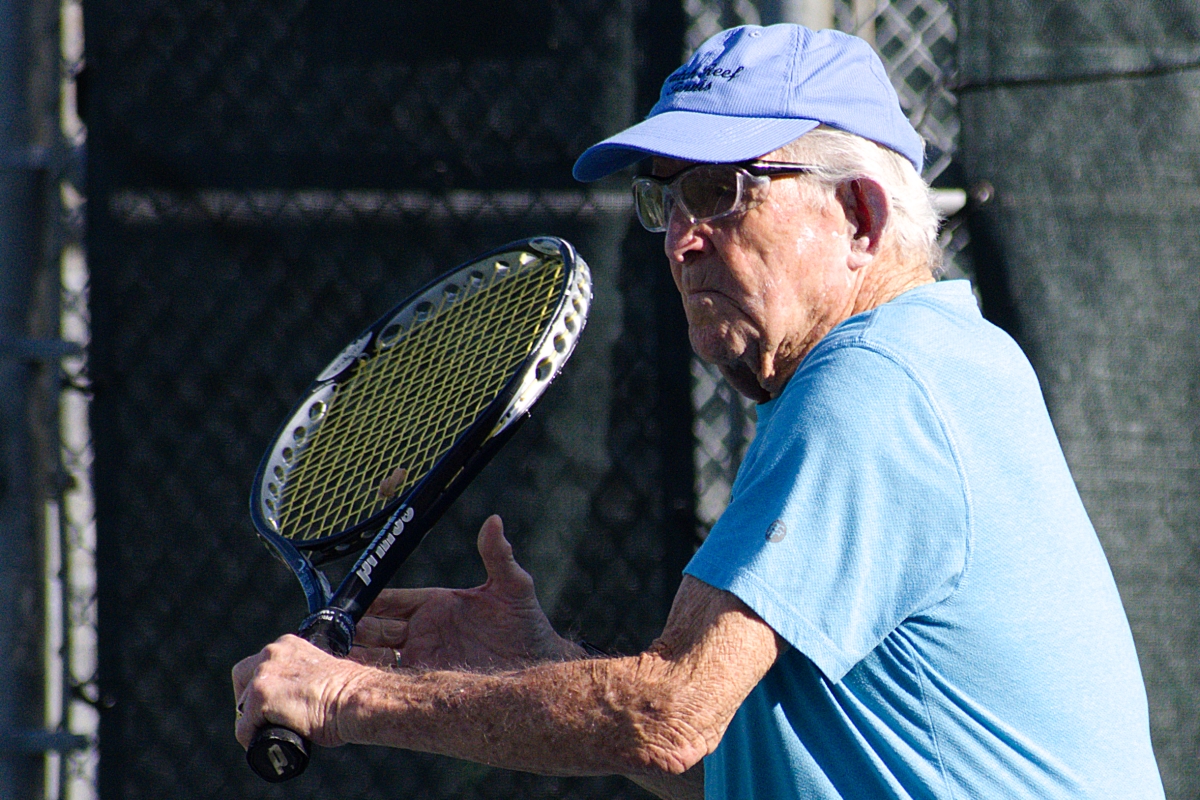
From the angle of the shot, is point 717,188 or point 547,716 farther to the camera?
point 717,188

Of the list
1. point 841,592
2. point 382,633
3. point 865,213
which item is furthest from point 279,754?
point 865,213

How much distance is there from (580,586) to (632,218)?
75 centimetres

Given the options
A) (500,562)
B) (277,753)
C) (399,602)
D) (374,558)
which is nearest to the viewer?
(277,753)

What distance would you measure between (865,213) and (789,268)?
5.0 inches

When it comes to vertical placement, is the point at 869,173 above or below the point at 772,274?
above

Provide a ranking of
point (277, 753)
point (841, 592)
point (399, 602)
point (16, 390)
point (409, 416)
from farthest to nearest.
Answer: point (16, 390) < point (409, 416) < point (399, 602) < point (277, 753) < point (841, 592)

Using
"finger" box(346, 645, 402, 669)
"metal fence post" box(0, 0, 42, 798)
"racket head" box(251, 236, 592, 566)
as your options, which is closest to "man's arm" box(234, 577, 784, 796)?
"finger" box(346, 645, 402, 669)

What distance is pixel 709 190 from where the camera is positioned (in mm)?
1738

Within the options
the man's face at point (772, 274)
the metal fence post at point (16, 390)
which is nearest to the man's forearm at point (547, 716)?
the man's face at point (772, 274)

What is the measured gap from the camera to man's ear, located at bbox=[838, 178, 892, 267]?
5.59ft

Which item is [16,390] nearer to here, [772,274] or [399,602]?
[399,602]

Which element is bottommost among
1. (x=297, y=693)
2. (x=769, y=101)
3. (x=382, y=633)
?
(x=382, y=633)

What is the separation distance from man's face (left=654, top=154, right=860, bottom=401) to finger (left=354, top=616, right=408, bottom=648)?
701mm

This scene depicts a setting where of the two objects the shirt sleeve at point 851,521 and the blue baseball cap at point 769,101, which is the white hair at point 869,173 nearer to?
the blue baseball cap at point 769,101
